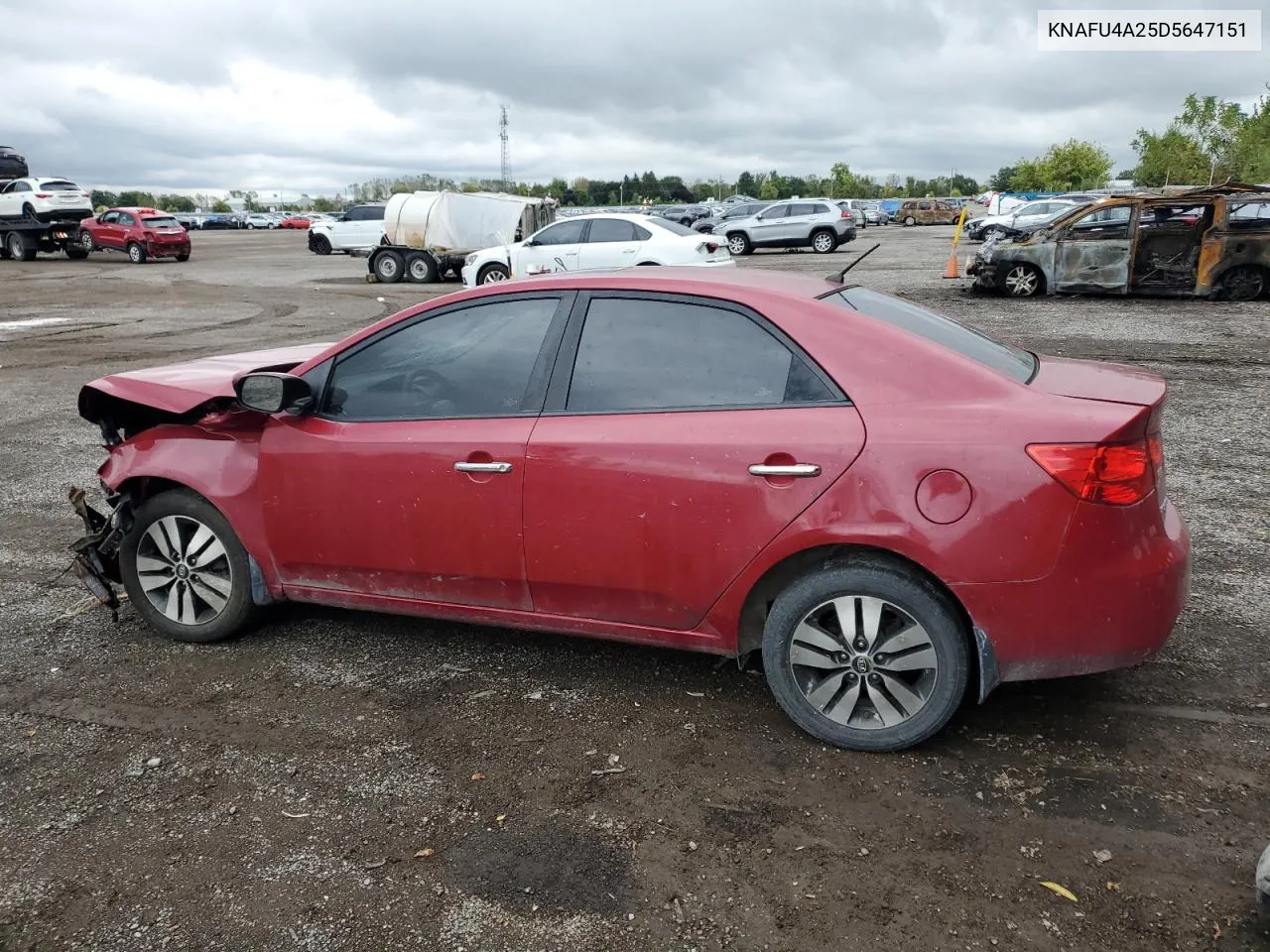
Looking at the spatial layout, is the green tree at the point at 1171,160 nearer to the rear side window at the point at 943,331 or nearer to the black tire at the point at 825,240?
the black tire at the point at 825,240

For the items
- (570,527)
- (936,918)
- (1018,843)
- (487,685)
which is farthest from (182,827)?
(1018,843)

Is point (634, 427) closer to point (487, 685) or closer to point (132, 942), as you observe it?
point (487, 685)

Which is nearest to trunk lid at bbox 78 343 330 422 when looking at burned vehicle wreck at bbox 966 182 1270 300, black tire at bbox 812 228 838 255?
burned vehicle wreck at bbox 966 182 1270 300

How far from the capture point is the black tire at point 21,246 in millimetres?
31312

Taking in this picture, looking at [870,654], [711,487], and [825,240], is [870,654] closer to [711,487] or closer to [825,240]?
[711,487]

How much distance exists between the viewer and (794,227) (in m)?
31.5

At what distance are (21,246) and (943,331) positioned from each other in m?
35.7

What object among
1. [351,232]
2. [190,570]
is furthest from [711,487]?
[351,232]

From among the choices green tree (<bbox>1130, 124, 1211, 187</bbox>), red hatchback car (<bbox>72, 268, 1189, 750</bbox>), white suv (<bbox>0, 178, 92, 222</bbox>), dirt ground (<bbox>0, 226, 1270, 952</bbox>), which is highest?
green tree (<bbox>1130, 124, 1211, 187</bbox>)

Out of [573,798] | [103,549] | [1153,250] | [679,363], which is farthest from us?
[1153,250]

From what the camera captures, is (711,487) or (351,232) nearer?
(711,487)

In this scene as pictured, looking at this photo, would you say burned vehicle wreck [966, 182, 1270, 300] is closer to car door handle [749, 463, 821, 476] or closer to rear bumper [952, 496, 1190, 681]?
rear bumper [952, 496, 1190, 681]

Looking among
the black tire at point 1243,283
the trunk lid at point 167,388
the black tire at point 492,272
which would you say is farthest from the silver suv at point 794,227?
the trunk lid at point 167,388

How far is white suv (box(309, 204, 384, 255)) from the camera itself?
35.5 meters
